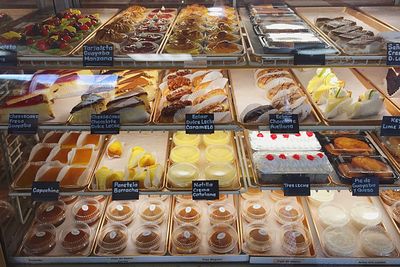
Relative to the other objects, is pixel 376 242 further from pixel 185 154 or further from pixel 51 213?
pixel 51 213

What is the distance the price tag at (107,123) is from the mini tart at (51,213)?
882 mm

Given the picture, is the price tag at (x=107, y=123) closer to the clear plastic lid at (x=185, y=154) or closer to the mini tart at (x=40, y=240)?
the clear plastic lid at (x=185, y=154)

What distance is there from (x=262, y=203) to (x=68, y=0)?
1.86m

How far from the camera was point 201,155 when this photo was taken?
2807 mm

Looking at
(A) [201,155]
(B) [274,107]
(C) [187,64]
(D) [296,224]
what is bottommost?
(D) [296,224]

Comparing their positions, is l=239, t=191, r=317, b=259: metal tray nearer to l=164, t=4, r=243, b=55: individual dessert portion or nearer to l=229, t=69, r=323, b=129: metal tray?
l=229, t=69, r=323, b=129: metal tray

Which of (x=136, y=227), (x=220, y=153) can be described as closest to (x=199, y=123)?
(x=220, y=153)

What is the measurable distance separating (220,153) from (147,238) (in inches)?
27.2

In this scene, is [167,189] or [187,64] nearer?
[187,64]

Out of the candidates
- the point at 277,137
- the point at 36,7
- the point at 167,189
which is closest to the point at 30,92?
the point at 36,7

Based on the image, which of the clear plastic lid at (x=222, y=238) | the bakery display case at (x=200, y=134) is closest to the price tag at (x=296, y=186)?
the bakery display case at (x=200, y=134)

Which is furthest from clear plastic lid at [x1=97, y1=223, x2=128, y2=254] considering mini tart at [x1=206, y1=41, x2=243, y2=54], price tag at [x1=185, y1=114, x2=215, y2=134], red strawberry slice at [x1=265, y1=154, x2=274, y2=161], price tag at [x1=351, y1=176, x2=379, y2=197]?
price tag at [x1=351, y1=176, x2=379, y2=197]

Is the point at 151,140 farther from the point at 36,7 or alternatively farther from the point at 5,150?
the point at 36,7

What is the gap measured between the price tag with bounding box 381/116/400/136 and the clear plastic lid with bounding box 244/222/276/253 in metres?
0.92
